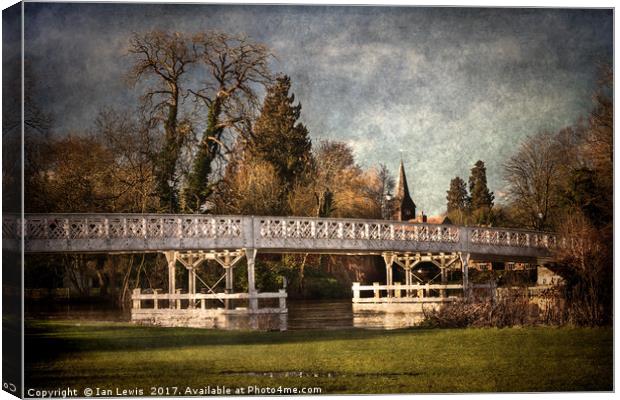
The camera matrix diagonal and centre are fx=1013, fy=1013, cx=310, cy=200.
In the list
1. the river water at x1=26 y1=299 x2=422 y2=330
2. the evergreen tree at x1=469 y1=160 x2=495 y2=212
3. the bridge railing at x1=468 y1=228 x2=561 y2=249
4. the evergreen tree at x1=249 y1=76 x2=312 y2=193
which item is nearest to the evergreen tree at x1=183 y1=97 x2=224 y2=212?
the evergreen tree at x1=249 y1=76 x2=312 y2=193

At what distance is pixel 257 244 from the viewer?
20.2 metres

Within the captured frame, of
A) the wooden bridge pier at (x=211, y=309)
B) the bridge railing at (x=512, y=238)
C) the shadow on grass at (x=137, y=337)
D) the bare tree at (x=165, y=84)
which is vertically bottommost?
the shadow on grass at (x=137, y=337)

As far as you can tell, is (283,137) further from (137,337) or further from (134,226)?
(137,337)

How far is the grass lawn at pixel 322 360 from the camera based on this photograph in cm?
1556

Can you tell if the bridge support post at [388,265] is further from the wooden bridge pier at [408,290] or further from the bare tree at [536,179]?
the bare tree at [536,179]

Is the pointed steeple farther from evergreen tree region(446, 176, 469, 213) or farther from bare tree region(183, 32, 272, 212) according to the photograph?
bare tree region(183, 32, 272, 212)

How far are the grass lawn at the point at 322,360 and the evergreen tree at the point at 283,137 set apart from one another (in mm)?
4002

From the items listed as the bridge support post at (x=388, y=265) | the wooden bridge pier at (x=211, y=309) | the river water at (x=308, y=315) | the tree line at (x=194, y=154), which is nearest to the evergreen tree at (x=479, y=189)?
the tree line at (x=194, y=154)

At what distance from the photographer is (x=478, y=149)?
→ 17750 millimetres

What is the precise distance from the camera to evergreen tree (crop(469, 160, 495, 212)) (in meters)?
18.1

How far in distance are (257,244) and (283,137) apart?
241 centimetres

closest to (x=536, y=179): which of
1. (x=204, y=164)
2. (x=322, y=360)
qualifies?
(x=322, y=360)

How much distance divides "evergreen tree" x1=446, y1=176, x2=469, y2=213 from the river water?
2.25 metres

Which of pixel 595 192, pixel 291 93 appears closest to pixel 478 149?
pixel 595 192
